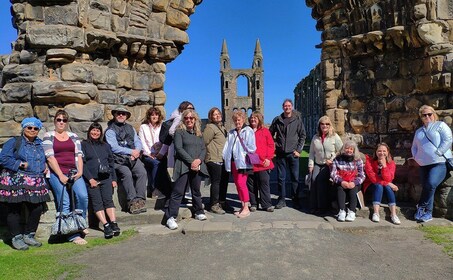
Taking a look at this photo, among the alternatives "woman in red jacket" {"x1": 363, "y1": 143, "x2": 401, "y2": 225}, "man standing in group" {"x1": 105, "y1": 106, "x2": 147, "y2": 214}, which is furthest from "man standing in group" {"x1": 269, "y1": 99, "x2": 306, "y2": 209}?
"man standing in group" {"x1": 105, "y1": 106, "x2": 147, "y2": 214}

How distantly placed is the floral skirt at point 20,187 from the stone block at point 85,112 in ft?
5.10

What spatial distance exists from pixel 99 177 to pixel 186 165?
124 centimetres

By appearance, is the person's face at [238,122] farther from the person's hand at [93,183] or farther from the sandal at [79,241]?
the sandal at [79,241]

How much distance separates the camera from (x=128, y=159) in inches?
219

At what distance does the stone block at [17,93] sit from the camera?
231 inches

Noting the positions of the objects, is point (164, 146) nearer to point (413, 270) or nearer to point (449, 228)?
point (413, 270)

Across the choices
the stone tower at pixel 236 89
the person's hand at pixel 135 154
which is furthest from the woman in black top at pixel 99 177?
the stone tower at pixel 236 89

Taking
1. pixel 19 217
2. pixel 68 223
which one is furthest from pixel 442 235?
pixel 19 217

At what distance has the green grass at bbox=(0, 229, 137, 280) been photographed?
3666 millimetres

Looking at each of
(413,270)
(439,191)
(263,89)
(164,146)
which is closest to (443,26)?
(439,191)

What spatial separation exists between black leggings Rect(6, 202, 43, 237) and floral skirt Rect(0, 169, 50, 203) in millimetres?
152

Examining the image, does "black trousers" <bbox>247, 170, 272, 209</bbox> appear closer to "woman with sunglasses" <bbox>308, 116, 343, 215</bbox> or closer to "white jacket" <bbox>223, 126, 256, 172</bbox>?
"white jacket" <bbox>223, 126, 256, 172</bbox>

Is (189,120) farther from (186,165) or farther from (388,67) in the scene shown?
(388,67)

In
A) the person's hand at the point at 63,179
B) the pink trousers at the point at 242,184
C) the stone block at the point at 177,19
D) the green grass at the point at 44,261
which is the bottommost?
the green grass at the point at 44,261
